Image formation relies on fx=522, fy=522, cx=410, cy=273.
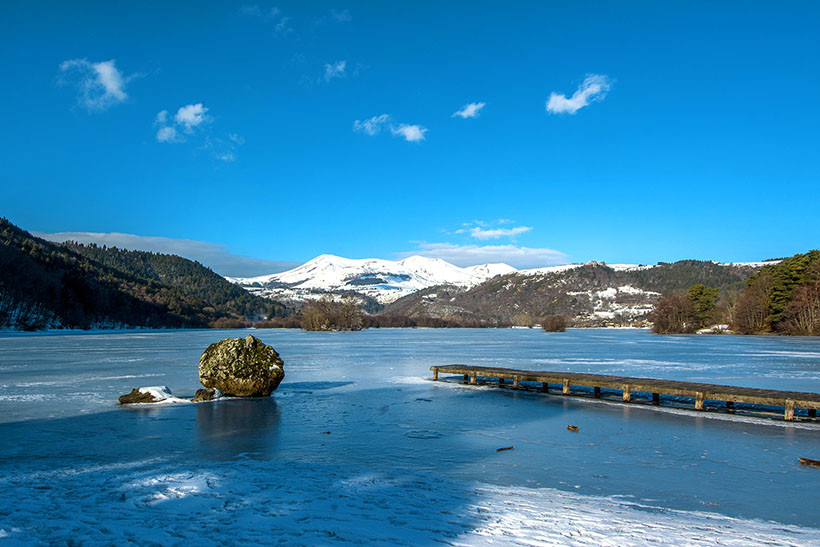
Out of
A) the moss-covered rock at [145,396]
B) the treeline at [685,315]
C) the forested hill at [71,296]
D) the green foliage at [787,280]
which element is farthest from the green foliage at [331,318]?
the moss-covered rock at [145,396]

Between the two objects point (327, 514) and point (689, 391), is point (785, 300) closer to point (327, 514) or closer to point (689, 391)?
point (689, 391)

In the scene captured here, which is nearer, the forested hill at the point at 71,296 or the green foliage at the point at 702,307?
the forested hill at the point at 71,296

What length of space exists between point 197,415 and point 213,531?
8.92 meters

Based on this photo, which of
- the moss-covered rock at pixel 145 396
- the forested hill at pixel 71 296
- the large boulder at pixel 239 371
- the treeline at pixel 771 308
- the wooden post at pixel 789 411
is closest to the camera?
the wooden post at pixel 789 411

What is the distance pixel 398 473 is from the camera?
8.55 metres

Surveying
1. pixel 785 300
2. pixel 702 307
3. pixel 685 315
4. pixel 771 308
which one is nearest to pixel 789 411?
pixel 785 300

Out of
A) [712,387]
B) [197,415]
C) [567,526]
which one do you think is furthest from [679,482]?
[197,415]

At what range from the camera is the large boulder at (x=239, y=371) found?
17.5m

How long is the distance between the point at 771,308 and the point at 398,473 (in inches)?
3828

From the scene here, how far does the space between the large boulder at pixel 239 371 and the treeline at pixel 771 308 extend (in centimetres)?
8394

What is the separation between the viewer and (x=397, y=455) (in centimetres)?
980

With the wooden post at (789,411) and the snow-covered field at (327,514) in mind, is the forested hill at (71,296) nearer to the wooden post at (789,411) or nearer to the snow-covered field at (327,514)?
the snow-covered field at (327,514)

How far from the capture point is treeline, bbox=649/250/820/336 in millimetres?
76438

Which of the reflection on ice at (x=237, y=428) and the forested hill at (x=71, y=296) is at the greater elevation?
the forested hill at (x=71, y=296)
